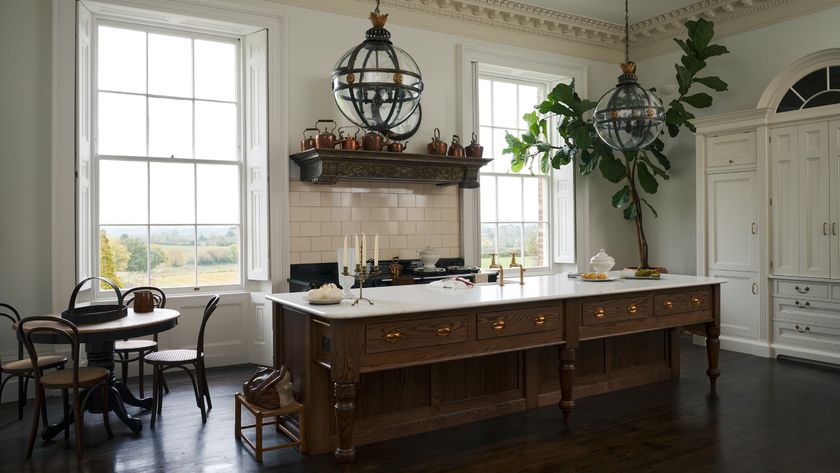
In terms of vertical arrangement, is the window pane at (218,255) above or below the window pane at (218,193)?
below

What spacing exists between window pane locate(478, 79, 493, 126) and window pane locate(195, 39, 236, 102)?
9.66ft

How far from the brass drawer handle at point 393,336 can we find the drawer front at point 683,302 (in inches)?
90.7

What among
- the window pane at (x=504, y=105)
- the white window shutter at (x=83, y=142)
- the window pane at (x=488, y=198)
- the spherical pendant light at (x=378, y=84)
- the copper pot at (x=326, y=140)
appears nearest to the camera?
the spherical pendant light at (x=378, y=84)

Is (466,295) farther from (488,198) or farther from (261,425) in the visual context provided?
(488,198)

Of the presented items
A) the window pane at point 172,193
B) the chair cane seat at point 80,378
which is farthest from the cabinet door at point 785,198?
the chair cane seat at point 80,378

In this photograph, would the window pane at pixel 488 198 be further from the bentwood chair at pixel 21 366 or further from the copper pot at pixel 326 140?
the bentwood chair at pixel 21 366

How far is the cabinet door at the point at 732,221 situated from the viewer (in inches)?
259

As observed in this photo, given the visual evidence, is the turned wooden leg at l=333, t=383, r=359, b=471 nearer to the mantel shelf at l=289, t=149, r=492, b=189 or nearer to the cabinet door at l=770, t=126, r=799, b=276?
the mantel shelf at l=289, t=149, r=492, b=189

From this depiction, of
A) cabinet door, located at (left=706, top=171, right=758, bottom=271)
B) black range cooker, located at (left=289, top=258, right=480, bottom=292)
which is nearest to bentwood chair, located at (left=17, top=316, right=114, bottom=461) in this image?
black range cooker, located at (left=289, top=258, right=480, bottom=292)

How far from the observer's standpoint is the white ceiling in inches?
283

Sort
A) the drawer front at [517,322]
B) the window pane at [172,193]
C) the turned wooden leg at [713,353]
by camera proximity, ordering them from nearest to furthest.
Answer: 1. the drawer front at [517,322]
2. the turned wooden leg at [713,353]
3. the window pane at [172,193]

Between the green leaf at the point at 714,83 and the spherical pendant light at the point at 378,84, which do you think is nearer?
the spherical pendant light at the point at 378,84

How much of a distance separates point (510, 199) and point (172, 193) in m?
4.01

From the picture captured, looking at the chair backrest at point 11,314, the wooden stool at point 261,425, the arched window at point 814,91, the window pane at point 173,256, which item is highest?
the arched window at point 814,91
